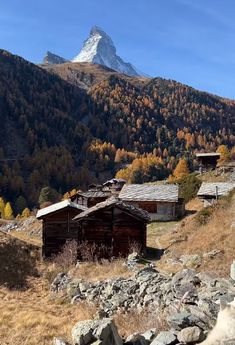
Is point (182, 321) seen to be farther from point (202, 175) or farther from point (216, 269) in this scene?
point (202, 175)

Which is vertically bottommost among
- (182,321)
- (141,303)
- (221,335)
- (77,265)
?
(77,265)

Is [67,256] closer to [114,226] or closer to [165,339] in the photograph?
[114,226]

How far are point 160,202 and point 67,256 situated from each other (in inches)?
1001

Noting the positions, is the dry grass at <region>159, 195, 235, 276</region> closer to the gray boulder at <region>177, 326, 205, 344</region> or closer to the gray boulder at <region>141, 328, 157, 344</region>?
the gray boulder at <region>141, 328, 157, 344</region>

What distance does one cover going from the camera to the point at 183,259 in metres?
31.6

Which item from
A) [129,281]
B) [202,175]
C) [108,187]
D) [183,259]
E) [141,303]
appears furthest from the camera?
[108,187]

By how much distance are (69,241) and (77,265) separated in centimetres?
644

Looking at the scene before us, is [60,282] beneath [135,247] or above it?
beneath

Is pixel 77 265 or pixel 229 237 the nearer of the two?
pixel 229 237

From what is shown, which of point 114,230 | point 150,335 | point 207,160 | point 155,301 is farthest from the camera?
point 207,160

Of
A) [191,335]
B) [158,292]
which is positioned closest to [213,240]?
[158,292]

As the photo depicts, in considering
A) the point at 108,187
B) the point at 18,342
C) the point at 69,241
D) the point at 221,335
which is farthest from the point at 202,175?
the point at 221,335

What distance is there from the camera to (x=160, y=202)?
64.6 m

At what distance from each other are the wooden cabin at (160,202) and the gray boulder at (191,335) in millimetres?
51103
